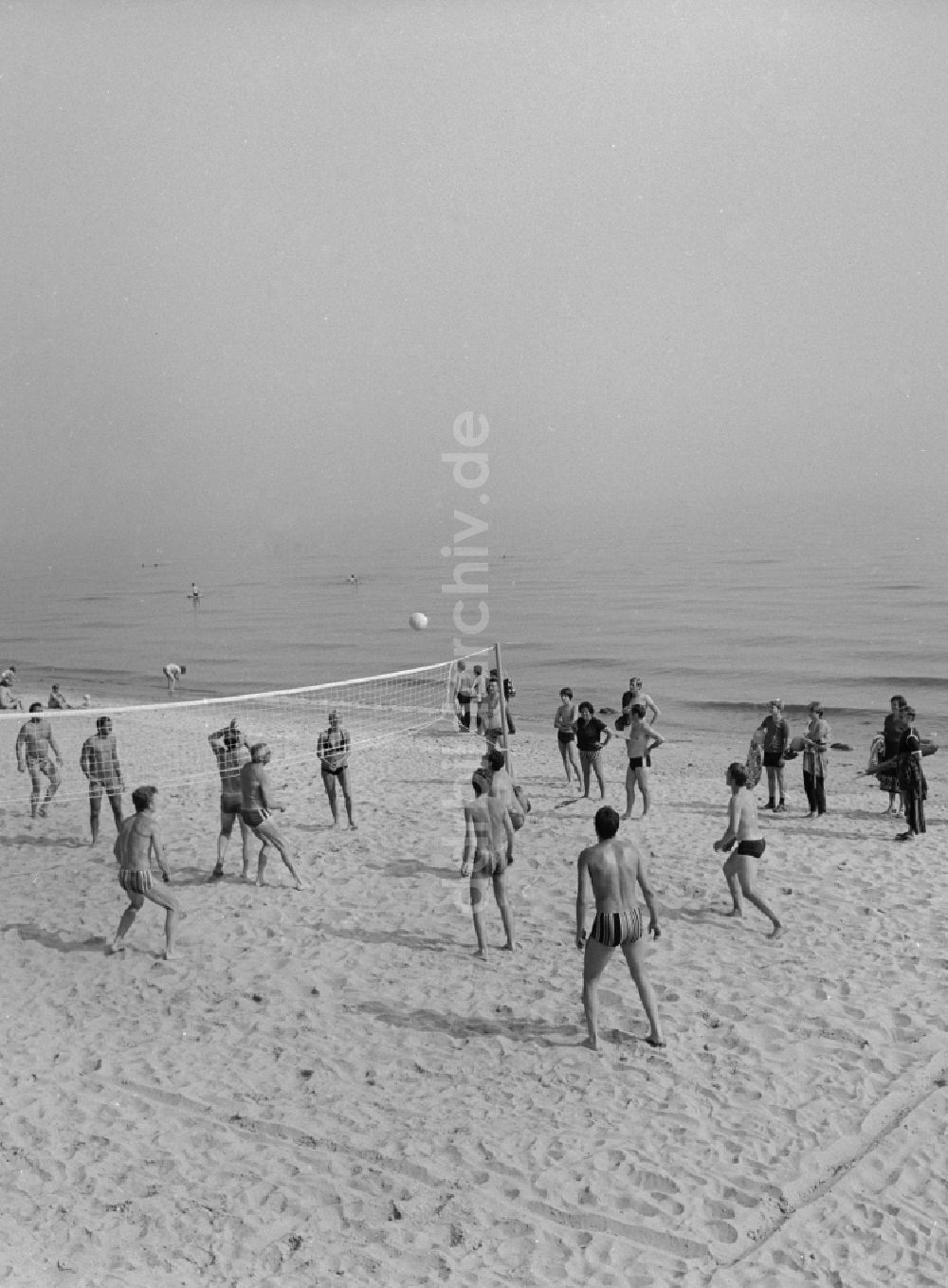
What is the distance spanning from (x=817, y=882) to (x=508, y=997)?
3.54m

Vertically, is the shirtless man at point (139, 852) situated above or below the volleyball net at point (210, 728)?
above

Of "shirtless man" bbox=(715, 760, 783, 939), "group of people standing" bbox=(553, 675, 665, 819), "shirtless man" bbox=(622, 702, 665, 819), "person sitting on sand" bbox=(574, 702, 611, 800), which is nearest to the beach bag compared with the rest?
"group of people standing" bbox=(553, 675, 665, 819)

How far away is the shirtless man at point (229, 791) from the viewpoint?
9.35 m

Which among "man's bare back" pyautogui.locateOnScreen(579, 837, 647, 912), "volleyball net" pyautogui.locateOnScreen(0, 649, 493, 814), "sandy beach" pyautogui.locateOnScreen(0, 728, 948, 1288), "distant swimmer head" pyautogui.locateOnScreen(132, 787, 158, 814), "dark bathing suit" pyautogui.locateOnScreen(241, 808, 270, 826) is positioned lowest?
"sandy beach" pyautogui.locateOnScreen(0, 728, 948, 1288)

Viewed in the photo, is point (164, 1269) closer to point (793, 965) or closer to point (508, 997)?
point (508, 997)

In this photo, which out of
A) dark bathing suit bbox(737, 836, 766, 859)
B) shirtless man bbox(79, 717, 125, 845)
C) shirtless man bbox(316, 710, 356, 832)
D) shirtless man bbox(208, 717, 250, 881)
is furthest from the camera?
shirtless man bbox(316, 710, 356, 832)

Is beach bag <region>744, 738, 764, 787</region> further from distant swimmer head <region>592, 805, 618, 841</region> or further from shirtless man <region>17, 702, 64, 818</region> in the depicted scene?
shirtless man <region>17, 702, 64, 818</region>

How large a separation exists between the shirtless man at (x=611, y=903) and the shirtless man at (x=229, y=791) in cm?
399

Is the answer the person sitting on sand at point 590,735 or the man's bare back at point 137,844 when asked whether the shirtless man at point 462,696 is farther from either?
the man's bare back at point 137,844

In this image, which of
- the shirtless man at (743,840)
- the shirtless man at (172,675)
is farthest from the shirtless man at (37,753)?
the shirtless man at (172,675)

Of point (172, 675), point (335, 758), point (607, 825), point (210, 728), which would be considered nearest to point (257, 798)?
point (335, 758)

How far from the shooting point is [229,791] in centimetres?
938

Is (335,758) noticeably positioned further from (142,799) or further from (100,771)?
(142,799)

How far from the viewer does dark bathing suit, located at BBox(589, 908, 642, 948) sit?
5.93 m
